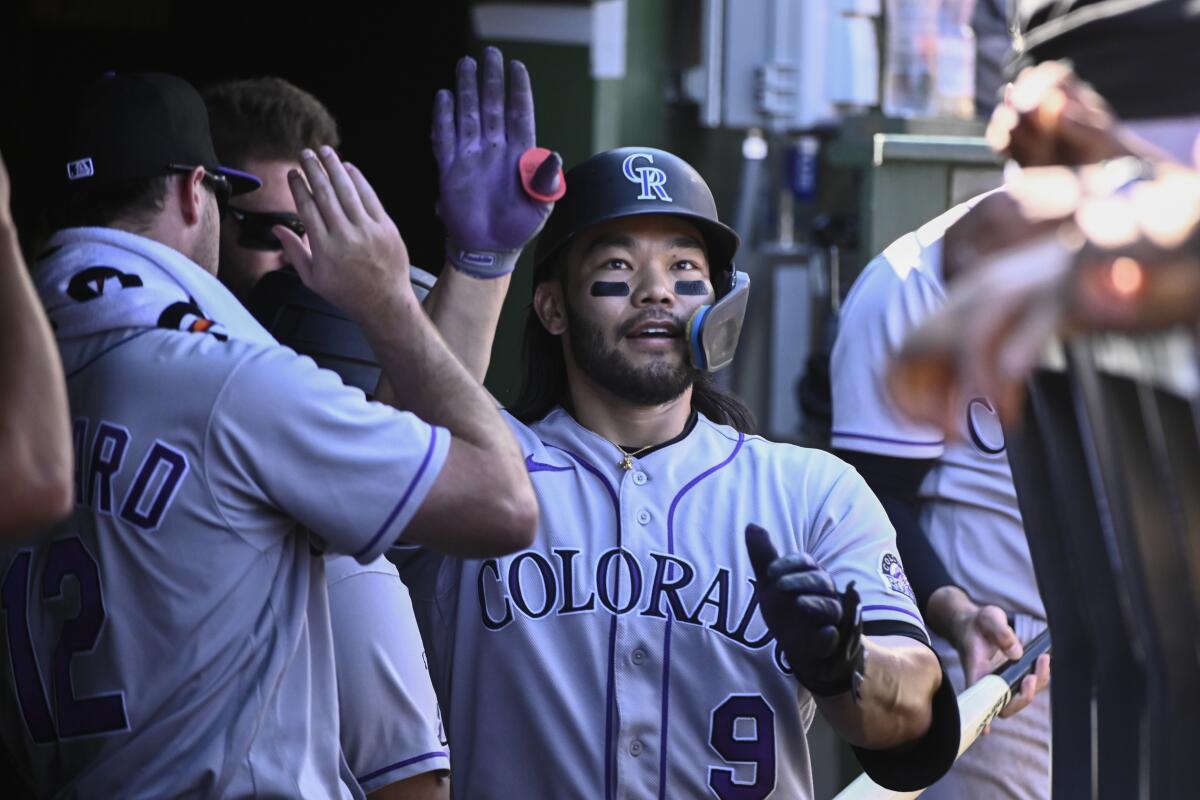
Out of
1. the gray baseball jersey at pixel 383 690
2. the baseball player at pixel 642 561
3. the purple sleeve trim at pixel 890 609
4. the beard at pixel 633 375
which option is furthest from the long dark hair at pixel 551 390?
the purple sleeve trim at pixel 890 609

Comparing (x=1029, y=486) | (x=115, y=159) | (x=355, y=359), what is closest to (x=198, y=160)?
(x=115, y=159)

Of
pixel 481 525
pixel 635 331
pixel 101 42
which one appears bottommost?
pixel 481 525

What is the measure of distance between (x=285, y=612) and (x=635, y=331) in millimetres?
1016

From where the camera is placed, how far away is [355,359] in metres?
3.51

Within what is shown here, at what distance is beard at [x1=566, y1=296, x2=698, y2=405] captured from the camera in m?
3.27

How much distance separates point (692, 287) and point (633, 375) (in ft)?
0.77

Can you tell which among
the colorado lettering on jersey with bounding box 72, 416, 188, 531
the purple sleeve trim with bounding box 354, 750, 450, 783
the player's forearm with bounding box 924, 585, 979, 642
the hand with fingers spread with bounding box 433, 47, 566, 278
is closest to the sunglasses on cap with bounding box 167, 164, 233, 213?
the hand with fingers spread with bounding box 433, 47, 566, 278

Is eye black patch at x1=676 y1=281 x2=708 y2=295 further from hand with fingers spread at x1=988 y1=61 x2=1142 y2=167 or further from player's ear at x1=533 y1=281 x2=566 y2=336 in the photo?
hand with fingers spread at x1=988 y1=61 x2=1142 y2=167

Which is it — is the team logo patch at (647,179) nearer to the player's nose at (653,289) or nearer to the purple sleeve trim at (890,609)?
the player's nose at (653,289)

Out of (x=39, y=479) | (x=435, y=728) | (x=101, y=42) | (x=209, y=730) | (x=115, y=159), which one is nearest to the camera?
(x=39, y=479)

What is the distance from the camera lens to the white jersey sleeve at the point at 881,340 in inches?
152

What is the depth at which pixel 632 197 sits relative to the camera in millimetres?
3354

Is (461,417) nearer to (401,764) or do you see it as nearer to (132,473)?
(132,473)

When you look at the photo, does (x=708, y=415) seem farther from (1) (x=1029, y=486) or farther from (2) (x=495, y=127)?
(1) (x=1029, y=486)
